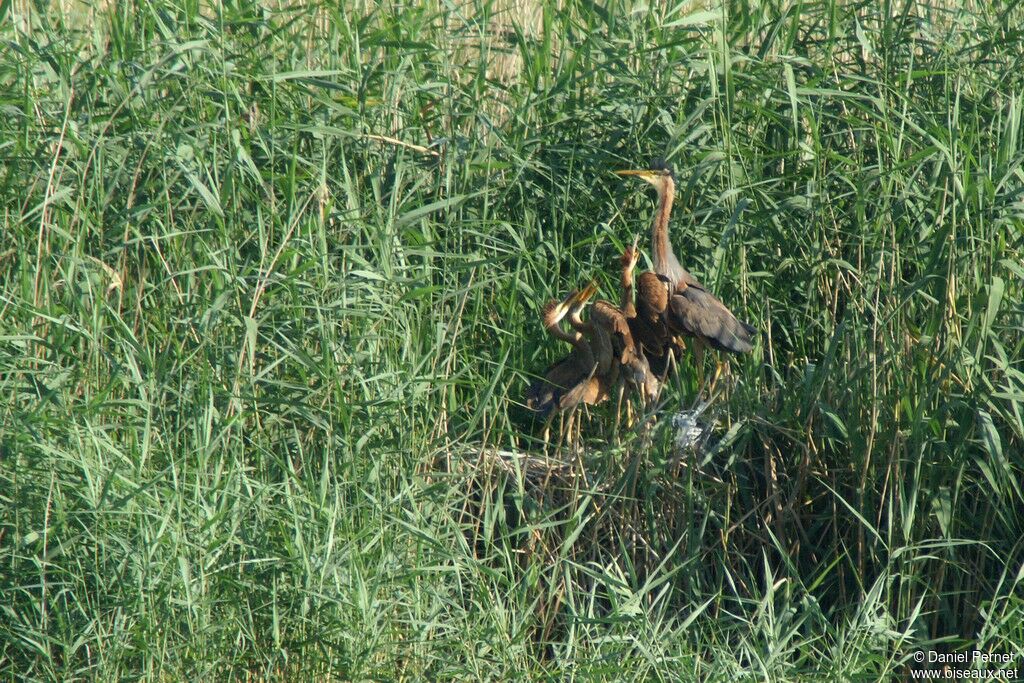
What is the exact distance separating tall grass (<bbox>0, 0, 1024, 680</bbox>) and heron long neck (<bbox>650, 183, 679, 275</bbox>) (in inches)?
4.6

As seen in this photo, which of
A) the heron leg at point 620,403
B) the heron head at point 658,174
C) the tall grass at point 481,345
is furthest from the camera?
the heron head at point 658,174

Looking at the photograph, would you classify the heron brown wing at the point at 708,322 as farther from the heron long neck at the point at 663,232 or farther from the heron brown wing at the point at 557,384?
the heron brown wing at the point at 557,384

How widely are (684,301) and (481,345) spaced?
79 centimetres

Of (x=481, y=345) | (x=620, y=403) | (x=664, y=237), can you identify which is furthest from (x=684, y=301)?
(x=481, y=345)

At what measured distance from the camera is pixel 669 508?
438 cm

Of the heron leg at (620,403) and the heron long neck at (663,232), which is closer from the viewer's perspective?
the heron leg at (620,403)

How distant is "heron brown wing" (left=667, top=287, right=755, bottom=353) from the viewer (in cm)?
456

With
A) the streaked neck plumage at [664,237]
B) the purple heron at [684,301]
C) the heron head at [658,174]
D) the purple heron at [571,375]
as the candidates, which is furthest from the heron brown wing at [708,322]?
the heron head at [658,174]

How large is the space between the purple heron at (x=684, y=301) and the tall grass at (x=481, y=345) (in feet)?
0.46

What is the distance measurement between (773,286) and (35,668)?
2944 millimetres

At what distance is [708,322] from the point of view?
4.61 metres

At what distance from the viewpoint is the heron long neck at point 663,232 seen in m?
4.84

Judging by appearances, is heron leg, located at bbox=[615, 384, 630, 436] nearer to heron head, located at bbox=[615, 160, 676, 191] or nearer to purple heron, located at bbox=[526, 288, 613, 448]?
purple heron, located at bbox=[526, 288, 613, 448]

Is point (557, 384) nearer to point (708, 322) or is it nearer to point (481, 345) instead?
point (481, 345)
